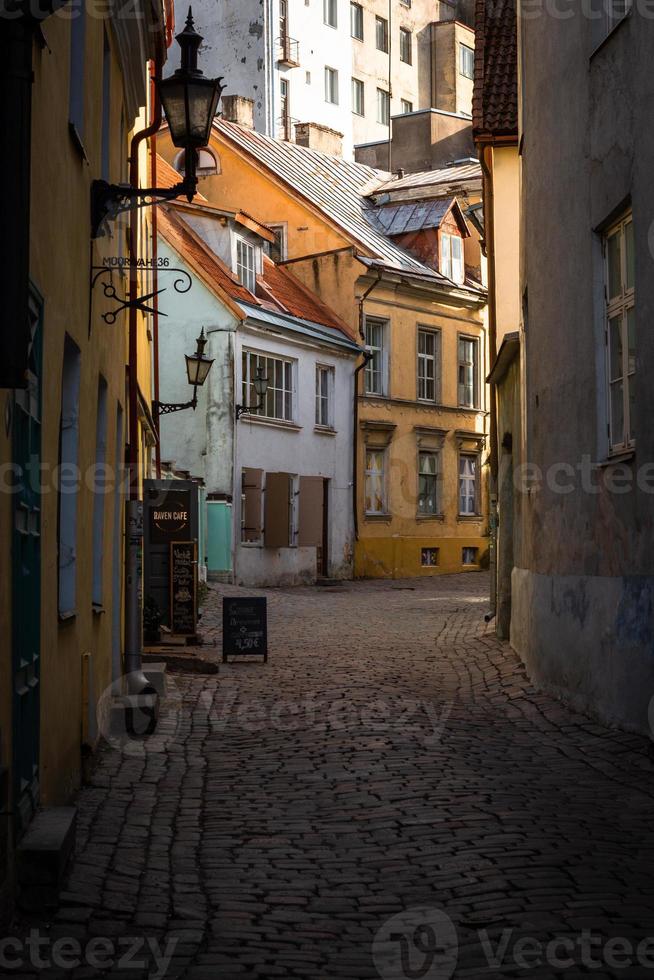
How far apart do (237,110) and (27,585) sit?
36450 mm

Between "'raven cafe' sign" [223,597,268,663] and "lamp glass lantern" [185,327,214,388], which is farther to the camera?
"lamp glass lantern" [185,327,214,388]

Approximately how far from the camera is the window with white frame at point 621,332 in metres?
10.1

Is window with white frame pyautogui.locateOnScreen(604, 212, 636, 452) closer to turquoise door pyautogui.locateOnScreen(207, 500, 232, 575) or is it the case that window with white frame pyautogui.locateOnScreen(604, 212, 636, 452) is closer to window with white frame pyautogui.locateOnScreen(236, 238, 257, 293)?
turquoise door pyautogui.locateOnScreen(207, 500, 232, 575)

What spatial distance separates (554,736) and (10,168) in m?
6.90

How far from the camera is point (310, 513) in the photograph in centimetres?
3197

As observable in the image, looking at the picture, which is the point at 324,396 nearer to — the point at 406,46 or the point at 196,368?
the point at 196,368

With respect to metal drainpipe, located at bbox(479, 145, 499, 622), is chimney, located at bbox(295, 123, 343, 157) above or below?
above

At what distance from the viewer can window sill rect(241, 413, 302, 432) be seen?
2983 cm

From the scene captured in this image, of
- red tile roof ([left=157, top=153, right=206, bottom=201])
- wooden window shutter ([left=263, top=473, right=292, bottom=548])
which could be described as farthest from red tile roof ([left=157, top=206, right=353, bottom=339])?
wooden window shutter ([left=263, top=473, right=292, bottom=548])

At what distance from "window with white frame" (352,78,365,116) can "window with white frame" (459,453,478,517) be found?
72.5 feet

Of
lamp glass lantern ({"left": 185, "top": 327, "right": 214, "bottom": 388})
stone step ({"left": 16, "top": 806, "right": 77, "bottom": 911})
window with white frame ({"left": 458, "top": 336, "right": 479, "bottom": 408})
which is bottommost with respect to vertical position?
stone step ({"left": 16, "top": 806, "right": 77, "bottom": 911})

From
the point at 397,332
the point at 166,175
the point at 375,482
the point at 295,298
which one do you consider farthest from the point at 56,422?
the point at 397,332

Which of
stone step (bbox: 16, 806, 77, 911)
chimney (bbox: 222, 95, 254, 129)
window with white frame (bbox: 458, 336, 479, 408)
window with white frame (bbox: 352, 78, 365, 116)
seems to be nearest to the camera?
stone step (bbox: 16, 806, 77, 911)

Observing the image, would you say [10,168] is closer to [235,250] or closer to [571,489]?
[571,489]
